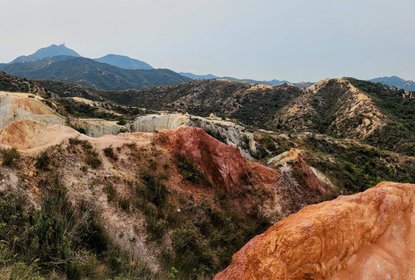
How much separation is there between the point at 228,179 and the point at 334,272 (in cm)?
1395

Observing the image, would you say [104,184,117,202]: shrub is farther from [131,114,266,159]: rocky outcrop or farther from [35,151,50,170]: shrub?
[131,114,266,159]: rocky outcrop

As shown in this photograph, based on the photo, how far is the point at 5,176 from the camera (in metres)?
12.9

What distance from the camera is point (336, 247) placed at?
7129 millimetres

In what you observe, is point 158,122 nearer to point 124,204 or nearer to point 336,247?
point 124,204

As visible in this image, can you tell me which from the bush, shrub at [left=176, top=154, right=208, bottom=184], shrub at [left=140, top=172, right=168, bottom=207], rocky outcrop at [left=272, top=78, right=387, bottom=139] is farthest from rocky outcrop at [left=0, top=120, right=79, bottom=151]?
rocky outcrop at [left=272, top=78, right=387, bottom=139]

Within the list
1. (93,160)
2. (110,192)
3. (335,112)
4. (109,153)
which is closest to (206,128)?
(109,153)

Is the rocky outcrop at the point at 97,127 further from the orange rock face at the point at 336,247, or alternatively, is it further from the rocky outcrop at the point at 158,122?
the orange rock face at the point at 336,247

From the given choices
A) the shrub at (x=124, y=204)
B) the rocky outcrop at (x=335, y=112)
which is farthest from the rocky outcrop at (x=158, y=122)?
the rocky outcrop at (x=335, y=112)

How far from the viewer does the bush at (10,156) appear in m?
13.6

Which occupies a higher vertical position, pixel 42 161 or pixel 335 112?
pixel 335 112

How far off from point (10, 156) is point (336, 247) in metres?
11.1

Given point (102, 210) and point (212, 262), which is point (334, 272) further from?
point (102, 210)

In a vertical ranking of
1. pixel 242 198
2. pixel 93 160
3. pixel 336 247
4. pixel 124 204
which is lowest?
pixel 242 198

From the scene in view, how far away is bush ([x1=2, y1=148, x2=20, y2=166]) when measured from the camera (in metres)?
13.6
